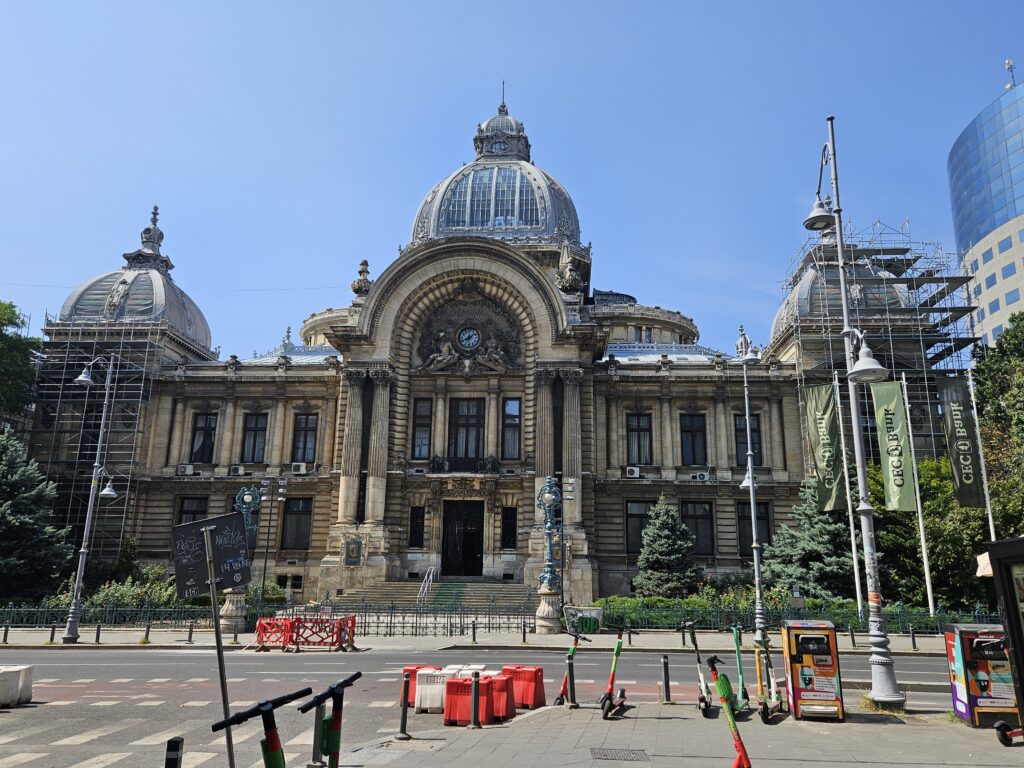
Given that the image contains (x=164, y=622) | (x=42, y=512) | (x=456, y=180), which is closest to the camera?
(x=164, y=622)

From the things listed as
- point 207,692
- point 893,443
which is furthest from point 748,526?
point 207,692

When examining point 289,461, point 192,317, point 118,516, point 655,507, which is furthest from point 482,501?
point 192,317

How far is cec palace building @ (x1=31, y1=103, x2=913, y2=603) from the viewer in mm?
42844

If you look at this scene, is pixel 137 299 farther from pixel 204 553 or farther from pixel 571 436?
pixel 204 553

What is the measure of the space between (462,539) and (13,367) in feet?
91.5

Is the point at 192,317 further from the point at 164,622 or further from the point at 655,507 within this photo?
the point at 655,507

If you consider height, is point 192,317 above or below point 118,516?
above

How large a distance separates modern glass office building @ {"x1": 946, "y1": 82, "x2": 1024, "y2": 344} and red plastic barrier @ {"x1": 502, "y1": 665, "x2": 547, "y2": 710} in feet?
278

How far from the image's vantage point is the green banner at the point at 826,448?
111 feet

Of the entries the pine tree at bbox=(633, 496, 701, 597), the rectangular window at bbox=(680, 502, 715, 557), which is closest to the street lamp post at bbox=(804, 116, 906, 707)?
the pine tree at bbox=(633, 496, 701, 597)

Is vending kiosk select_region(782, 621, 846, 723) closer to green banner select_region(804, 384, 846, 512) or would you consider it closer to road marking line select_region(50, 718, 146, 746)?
road marking line select_region(50, 718, 146, 746)

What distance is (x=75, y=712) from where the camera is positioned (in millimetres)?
13820

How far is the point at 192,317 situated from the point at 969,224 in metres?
91.2

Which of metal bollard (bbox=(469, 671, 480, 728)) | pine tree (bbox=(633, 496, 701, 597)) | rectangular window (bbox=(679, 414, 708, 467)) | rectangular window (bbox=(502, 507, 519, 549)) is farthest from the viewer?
rectangular window (bbox=(679, 414, 708, 467))
